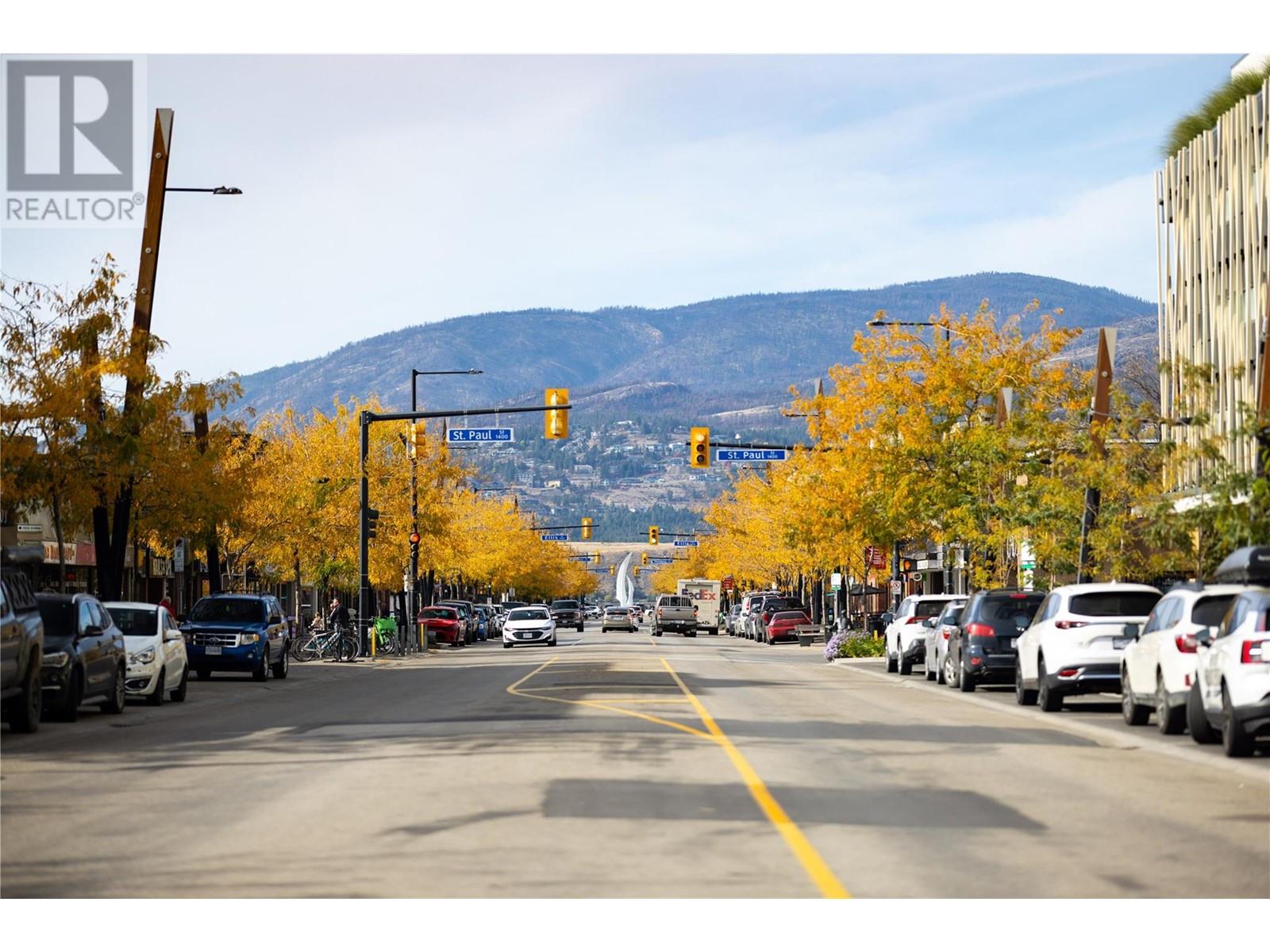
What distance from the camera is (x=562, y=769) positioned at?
55.9 ft

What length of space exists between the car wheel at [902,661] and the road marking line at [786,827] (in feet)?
67.9

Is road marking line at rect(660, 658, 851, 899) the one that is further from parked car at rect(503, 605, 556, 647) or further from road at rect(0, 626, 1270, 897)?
parked car at rect(503, 605, 556, 647)

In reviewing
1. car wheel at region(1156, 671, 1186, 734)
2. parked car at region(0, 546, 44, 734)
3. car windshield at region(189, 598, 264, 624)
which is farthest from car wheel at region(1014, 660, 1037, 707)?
car windshield at region(189, 598, 264, 624)

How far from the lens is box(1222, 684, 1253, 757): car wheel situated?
18.9 meters

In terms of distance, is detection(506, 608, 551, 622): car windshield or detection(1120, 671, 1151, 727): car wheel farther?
detection(506, 608, 551, 622): car windshield

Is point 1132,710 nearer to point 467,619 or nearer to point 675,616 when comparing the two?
point 467,619

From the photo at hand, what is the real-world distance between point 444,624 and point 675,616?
26.6 meters

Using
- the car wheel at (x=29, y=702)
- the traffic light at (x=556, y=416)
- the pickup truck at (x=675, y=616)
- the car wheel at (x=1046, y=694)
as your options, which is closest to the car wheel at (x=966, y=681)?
the car wheel at (x=1046, y=694)

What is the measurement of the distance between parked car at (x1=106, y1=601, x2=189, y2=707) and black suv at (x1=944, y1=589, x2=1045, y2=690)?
13769 mm

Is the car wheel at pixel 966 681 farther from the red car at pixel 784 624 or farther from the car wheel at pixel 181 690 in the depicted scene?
the red car at pixel 784 624

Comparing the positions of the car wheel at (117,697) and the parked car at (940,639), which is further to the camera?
the parked car at (940,639)

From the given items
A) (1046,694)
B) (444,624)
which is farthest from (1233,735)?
(444,624)

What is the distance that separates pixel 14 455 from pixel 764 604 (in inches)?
2318

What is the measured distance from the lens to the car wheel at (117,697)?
26.8m
